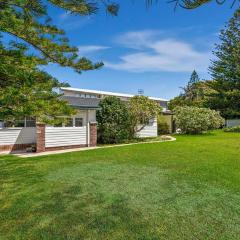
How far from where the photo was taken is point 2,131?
1540 cm

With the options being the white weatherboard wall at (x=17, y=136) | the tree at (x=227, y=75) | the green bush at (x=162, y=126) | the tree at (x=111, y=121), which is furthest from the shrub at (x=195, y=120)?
the white weatherboard wall at (x=17, y=136)

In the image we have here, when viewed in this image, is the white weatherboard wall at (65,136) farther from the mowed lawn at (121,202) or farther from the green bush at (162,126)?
the green bush at (162,126)

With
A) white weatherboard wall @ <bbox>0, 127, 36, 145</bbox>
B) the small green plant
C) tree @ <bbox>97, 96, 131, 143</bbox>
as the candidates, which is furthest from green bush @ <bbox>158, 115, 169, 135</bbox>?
white weatherboard wall @ <bbox>0, 127, 36, 145</bbox>

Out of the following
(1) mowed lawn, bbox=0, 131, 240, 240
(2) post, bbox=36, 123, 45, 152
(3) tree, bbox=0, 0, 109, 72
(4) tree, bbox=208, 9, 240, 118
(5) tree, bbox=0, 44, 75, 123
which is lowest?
(1) mowed lawn, bbox=0, 131, 240, 240

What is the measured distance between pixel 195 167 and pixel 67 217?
556 centimetres

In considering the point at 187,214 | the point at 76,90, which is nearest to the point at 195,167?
the point at 187,214

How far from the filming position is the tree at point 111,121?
18.7 meters

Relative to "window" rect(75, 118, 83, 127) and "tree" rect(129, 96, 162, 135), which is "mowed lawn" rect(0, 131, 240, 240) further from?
"tree" rect(129, 96, 162, 135)

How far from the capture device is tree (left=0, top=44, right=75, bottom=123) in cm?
598

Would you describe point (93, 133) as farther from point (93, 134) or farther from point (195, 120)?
point (195, 120)

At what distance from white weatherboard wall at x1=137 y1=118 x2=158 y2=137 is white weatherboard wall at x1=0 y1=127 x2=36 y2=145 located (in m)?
9.21

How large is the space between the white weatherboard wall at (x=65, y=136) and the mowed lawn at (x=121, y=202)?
19.7 feet

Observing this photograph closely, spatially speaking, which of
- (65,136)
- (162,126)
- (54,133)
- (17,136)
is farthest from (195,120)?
(17,136)

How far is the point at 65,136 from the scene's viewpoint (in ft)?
53.8
